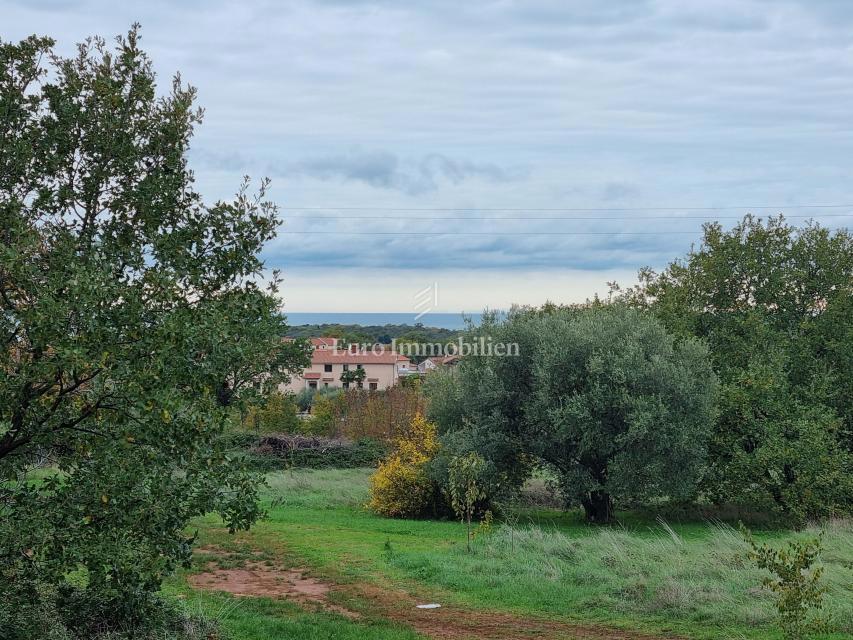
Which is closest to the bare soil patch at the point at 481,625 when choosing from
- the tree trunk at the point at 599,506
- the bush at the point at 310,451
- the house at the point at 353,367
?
the tree trunk at the point at 599,506

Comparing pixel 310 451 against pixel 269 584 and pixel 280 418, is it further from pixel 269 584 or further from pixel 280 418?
pixel 269 584

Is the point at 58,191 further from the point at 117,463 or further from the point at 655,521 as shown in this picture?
the point at 655,521

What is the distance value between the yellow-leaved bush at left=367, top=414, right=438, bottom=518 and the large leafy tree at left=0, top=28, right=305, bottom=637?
54.2ft

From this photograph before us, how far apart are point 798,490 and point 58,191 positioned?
864 inches

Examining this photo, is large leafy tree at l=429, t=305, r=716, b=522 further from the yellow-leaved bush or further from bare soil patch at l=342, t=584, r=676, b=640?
bare soil patch at l=342, t=584, r=676, b=640

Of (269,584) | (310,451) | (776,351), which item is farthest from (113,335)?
(310,451)

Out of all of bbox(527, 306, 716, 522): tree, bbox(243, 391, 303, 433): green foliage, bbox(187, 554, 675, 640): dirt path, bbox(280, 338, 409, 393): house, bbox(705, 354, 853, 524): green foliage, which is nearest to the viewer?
bbox(187, 554, 675, 640): dirt path

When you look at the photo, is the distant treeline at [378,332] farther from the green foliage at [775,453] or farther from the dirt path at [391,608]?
the dirt path at [391,608]

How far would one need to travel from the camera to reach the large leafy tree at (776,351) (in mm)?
23562

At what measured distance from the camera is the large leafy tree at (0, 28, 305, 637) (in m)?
6.70

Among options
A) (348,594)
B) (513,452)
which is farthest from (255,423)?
(348,594)

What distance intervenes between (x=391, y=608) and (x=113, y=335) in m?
7.03

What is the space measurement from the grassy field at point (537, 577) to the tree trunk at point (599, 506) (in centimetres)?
235

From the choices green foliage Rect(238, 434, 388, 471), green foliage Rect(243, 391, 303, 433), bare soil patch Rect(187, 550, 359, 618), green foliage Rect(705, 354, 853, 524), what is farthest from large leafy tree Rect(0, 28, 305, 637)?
green foliage Rect(243, 391, 303, 433)
